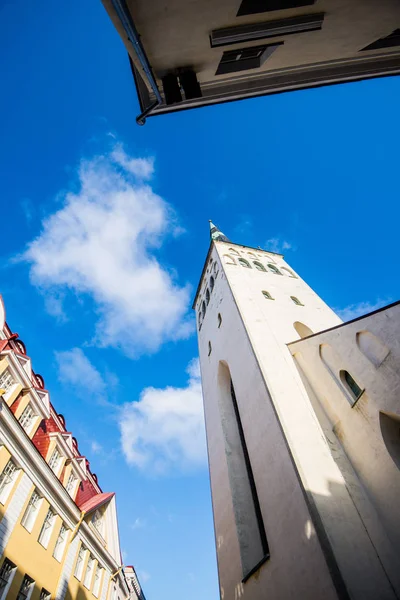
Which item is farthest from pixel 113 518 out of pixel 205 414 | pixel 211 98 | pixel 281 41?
pixel 281 41

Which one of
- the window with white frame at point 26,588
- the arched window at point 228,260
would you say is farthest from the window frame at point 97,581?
the arched window at point 228,260

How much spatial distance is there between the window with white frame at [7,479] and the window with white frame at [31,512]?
4.01ft

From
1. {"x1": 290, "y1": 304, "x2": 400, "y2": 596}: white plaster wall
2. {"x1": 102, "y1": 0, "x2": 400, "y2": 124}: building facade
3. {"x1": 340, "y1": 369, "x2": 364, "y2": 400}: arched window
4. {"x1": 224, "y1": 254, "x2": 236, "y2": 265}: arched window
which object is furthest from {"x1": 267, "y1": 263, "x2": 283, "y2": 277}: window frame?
{"x1": 102, "y1": 0, "x2": 400, "y2": 124}: building facade

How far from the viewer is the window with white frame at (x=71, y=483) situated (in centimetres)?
1363

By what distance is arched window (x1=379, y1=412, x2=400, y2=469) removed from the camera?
7607 mm

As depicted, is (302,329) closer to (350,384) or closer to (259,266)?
(350,384)

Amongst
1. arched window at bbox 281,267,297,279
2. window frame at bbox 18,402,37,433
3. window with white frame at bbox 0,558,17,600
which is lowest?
window with white frame at bbox 0,558,17,600

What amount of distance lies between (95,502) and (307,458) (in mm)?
11975

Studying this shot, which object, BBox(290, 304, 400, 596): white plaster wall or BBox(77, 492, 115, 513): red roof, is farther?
BBox(77, 492, 115, 513): red roof

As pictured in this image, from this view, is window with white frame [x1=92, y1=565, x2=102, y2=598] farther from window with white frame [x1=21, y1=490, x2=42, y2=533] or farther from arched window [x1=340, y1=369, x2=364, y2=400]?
arched window [x1=340, y1=369, x2=364, y2=400]

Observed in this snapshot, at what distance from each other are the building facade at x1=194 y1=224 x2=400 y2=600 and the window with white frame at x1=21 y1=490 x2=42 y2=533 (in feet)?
20.7

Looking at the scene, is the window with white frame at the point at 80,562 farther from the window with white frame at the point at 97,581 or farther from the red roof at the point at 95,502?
the window with white frame at the point at 97,581

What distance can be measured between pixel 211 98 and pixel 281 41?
1.87 meters

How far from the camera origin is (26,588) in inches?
373
